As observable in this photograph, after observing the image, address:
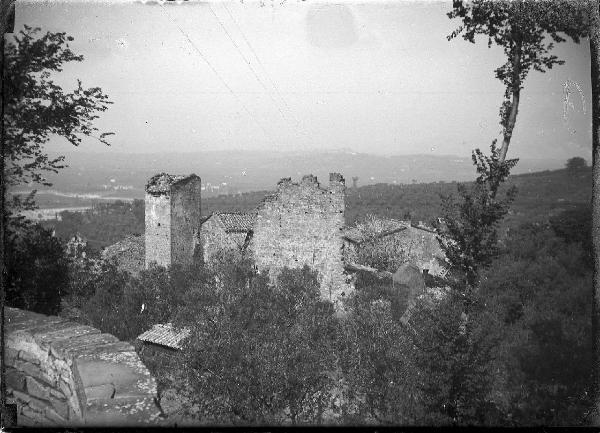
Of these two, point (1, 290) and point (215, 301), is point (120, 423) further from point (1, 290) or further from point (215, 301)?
point (215, 301)

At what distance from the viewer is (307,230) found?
680 inches

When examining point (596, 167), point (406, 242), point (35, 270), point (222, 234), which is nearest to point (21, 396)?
point (596, 167)

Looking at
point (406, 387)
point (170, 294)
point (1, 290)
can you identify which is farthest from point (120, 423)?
point (170, 294)

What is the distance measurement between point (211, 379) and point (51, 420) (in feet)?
14.9

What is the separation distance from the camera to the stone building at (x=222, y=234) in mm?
23484

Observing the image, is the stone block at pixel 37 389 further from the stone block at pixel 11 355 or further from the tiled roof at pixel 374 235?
the tiled roof at pixel 374 235

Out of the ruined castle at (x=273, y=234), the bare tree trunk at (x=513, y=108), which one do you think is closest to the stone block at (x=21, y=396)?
the bare tree trunk at (x=513, y=108)

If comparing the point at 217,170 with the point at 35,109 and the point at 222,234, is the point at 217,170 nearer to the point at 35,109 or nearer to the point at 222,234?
the point at 222,234

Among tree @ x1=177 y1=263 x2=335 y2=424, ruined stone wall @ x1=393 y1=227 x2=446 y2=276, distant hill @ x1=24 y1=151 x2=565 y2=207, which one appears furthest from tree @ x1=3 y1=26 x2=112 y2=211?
ruined stone wall @ x1=393 y1=227 x2=446 y2=276

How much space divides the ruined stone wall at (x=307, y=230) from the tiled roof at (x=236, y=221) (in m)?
6.22

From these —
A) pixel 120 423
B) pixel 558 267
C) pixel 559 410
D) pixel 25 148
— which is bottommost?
pixel 559 410

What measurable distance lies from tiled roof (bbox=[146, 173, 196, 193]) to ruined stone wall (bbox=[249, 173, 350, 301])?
7.59 meters

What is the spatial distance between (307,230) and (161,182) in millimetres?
9858

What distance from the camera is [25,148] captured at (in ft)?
27.0
